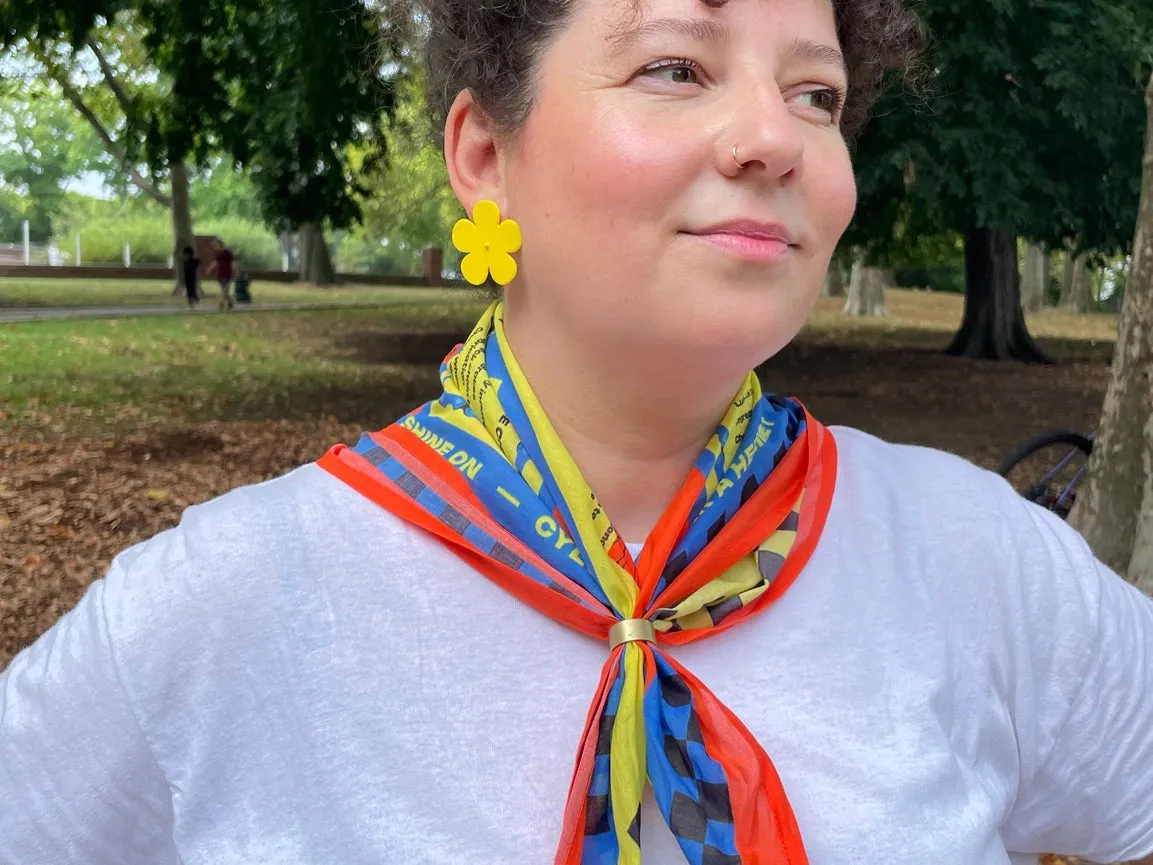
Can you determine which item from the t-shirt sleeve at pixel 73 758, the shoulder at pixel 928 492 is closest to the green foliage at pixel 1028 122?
the shoulder at pixel 928 492

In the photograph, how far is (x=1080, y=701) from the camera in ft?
4.57

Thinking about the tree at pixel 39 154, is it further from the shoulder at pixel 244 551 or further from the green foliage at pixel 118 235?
the shoulder at pixel 244 551

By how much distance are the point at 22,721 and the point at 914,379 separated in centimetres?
1235

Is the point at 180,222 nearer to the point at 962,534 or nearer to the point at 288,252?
the point at 288,252

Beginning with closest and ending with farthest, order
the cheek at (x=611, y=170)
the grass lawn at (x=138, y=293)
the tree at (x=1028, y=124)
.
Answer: the cheek at (x=611, y=170), the tree at (x=1028, y=124), the grass lawn at (x=138, y=293)

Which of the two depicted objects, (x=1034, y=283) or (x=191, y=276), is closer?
(x=191, y=276)

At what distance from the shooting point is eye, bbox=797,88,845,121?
128cm

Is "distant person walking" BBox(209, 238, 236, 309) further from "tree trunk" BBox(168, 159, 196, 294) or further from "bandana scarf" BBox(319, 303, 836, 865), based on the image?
"bandana scarf" BBox(319, 303, 836, 865)

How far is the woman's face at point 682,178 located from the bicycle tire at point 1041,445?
4862 millimetres

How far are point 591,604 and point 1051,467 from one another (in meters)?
5.57

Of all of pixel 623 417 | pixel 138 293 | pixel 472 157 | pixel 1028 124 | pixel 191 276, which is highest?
pixel 1028 124

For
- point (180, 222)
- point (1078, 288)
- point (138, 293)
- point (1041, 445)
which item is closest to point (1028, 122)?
point (1041, 445)

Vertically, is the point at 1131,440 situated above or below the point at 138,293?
below

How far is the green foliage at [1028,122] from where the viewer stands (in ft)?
28.5
